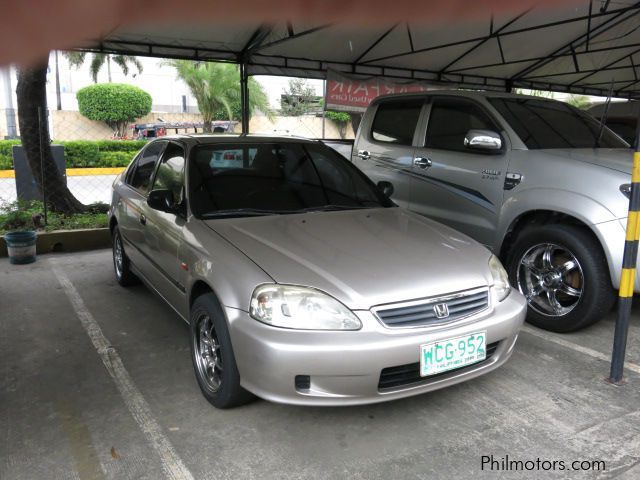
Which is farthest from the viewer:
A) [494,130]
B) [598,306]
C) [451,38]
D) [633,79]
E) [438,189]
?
[633,79]

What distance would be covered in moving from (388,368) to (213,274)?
3.37ft

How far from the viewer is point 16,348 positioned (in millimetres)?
3646

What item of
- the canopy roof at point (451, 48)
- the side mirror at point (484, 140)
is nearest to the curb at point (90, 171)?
the canopy roof at point (451, 48)

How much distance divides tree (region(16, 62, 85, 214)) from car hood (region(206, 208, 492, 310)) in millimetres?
4906

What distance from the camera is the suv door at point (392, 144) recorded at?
518cm

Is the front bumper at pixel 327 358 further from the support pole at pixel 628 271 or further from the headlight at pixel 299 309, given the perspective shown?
the support pole at pixel 628 271

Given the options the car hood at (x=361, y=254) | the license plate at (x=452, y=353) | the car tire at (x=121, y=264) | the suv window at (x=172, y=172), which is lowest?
the car tire at (x=121, y=264)

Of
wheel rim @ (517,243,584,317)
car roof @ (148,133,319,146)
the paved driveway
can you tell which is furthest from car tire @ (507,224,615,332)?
car roof @ (148,133,319,146)

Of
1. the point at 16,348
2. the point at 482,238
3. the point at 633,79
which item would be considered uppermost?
the point at 633,79

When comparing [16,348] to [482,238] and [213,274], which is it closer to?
[213,274]

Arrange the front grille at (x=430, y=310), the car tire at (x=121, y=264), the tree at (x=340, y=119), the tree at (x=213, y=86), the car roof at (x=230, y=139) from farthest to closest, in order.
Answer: the tree at (x=340, y=119), the tree at (x=213, y=86), the car tire at (x=121, y=264), the car roof at (x=230, y=139), the front grille at (x=430, y=310)

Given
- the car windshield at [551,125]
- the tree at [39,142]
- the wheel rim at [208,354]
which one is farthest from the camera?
the tree at [39,142]

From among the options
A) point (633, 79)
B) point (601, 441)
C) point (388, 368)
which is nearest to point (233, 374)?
point (388, 368)

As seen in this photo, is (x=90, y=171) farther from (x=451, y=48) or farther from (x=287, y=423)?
(x=287, y=423)
